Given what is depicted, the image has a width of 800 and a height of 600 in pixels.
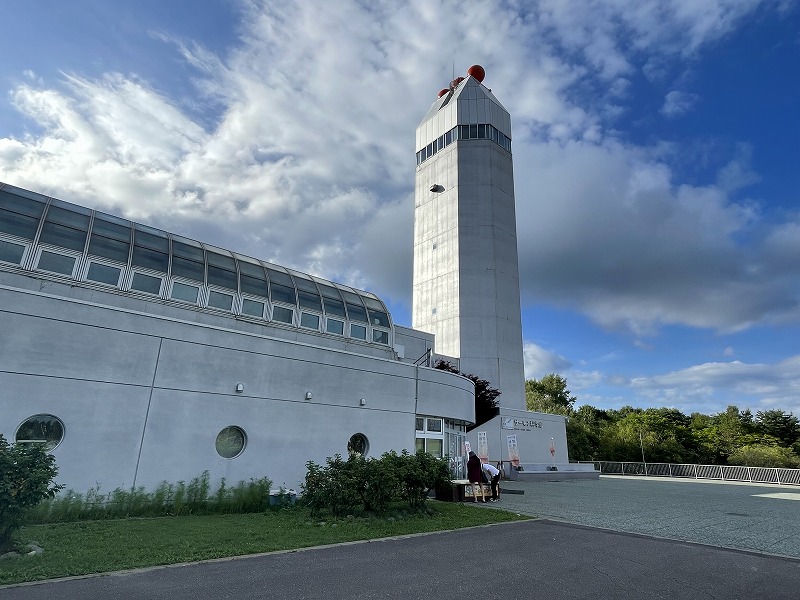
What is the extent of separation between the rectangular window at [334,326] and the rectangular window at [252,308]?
8.63 feet

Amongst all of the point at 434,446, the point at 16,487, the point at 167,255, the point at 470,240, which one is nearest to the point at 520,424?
the point at 470,240

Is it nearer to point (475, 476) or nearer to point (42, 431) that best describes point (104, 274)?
point (42, 431)

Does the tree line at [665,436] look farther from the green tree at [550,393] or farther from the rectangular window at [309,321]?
the rectangular window at [309,321]

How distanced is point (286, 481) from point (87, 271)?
8128mm

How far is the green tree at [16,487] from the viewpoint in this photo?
6.70 meters

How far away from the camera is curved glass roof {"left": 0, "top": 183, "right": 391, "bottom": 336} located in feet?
41.9

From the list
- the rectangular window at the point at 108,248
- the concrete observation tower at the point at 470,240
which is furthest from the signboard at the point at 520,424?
the rectangular window at the point at 108,248

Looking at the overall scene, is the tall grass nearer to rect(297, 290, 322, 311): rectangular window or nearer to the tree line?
rect(297, 290, 322, 311): rectangular window

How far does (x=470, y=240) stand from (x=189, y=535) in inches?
1374

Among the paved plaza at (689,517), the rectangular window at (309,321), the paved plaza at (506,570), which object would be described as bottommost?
the paved plaza at (506,570)

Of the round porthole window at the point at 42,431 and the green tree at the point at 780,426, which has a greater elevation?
the green tree at the point at 780,426

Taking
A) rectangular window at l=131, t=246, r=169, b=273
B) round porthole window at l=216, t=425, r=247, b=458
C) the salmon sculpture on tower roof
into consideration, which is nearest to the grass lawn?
round porthole window at l=216, t=425, r=247, b=458

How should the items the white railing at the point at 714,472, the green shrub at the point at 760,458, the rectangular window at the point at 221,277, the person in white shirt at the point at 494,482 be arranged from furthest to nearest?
the green shrub at the point at 760,458 → the white railing at the point at 714,472 → the rectangular window at the point at 221,277 → the person in white shirt at the point at 494,482

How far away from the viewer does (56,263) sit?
12586 millimetres
